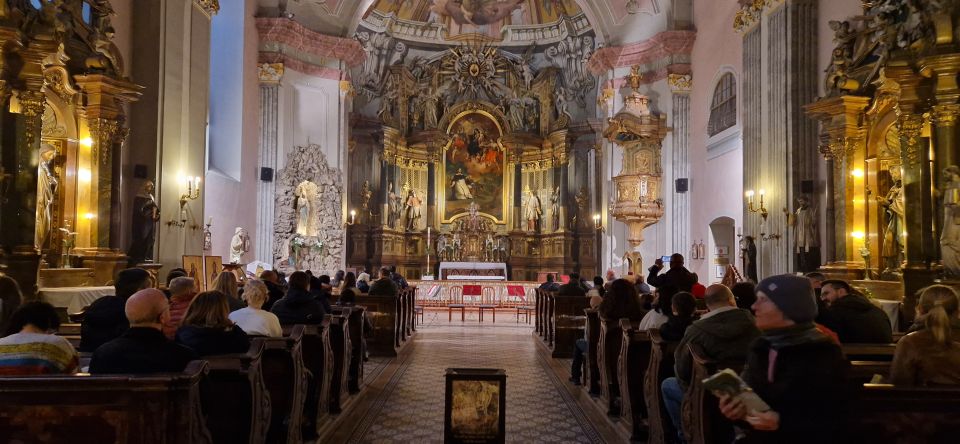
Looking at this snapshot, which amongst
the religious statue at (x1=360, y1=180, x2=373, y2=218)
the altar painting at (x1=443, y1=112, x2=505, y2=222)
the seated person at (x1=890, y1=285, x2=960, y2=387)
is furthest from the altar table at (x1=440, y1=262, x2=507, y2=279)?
the seated person at (x1=890, y1=285, x2=960, y2=387)

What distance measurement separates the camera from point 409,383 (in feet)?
28.9

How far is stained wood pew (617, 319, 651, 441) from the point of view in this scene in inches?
235

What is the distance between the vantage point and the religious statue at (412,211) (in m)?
27.4

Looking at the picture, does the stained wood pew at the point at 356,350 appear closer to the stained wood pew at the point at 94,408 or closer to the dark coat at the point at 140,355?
the dark coat at the point at 140,355

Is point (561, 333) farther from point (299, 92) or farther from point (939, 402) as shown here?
point (299, 92)

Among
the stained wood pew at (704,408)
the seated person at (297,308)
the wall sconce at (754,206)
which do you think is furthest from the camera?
the wall sconce at (754,206)

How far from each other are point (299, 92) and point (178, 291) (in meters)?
16.0

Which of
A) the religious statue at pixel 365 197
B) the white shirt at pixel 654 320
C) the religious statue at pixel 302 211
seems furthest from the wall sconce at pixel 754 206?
the religious statue at pixel 365 197

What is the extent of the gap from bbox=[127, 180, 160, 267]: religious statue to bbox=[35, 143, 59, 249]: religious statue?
1.56m

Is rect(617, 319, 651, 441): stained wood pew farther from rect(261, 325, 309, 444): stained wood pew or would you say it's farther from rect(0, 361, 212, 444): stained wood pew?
rect(0, 361, 212, 444): stained wood pew

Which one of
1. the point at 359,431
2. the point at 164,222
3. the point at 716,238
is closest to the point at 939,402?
the point at 359,431

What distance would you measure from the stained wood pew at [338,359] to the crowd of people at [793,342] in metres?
2.42

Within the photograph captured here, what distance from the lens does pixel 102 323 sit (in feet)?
16.1

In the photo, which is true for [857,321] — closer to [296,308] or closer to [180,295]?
[296,308]
